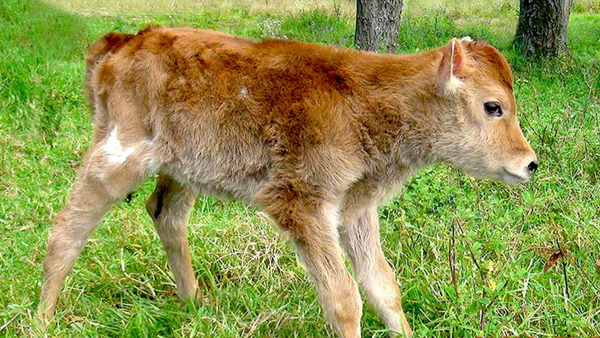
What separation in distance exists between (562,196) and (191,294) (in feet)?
8.62

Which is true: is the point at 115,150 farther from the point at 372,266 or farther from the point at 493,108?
the point at 493,108

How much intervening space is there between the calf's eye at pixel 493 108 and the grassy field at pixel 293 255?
Result: 61cm

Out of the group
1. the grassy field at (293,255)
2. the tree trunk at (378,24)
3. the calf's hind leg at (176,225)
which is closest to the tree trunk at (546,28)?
the tree trunk at (378,24)

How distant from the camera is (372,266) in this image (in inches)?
168

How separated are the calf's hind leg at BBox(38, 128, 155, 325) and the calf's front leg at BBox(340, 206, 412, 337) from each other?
115 cm

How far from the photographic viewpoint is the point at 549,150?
6086mm

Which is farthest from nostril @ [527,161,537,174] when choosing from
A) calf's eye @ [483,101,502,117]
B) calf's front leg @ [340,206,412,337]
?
calf's front leg @ [340,206,412,337]

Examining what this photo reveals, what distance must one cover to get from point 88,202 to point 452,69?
2.05 meters

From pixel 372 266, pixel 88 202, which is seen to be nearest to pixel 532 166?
pixel 372 266

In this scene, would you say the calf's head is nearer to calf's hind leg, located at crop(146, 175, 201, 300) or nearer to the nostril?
the nostril

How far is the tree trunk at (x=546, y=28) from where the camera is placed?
10.2 metres

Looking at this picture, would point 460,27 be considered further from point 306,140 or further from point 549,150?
point 306,140

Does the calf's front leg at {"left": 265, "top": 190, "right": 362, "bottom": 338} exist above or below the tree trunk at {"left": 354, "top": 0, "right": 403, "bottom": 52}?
above

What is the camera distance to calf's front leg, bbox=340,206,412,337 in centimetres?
417
